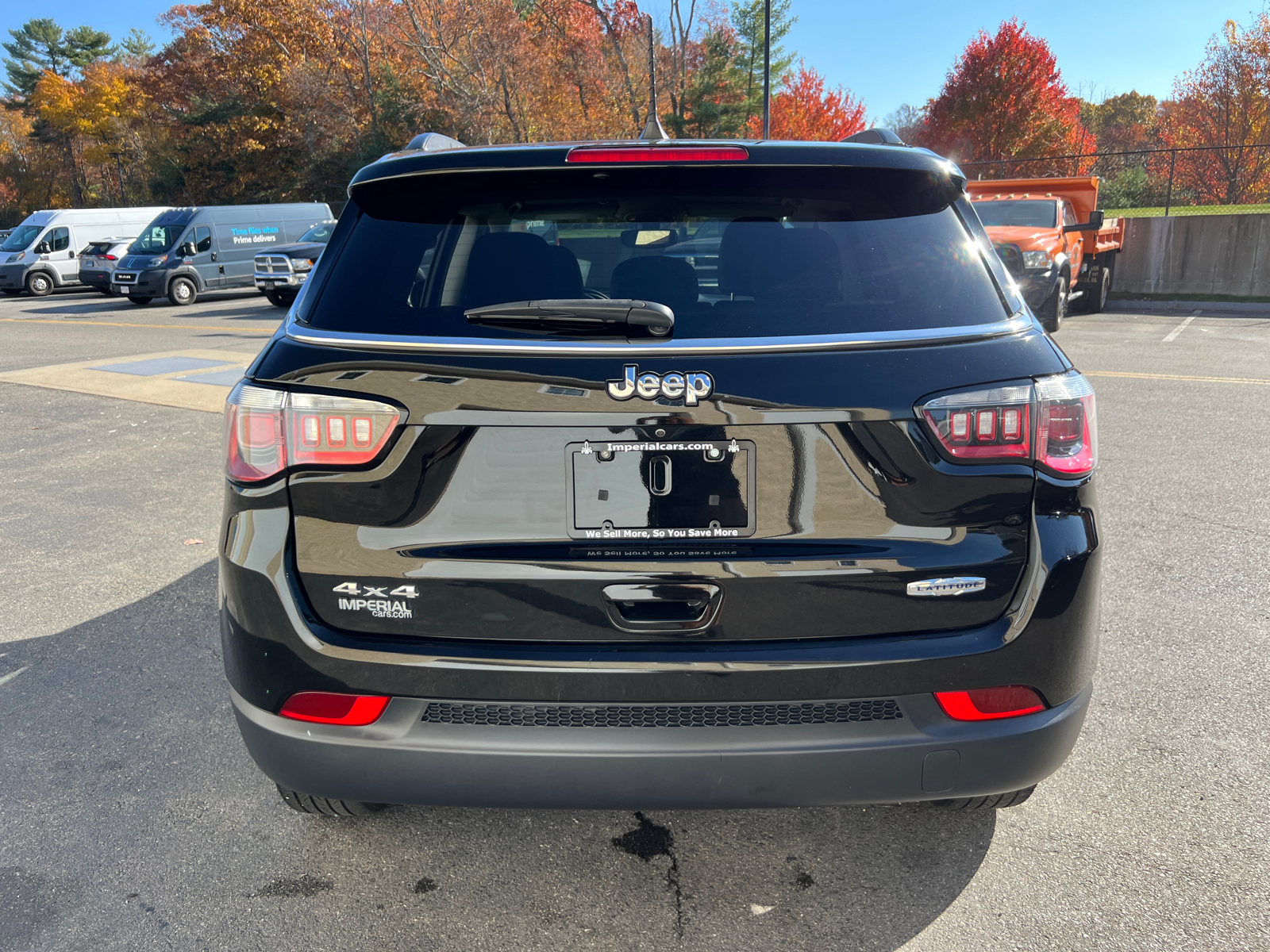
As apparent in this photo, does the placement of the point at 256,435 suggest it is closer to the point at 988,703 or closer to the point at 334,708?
the point at 334,708

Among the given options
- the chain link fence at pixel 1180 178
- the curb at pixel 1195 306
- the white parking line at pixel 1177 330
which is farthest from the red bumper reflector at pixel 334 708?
the chain link fence at pixel 1180 178

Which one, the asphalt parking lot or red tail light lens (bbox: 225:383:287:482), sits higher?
red tail light lens (bbox: 225:383:287:482)

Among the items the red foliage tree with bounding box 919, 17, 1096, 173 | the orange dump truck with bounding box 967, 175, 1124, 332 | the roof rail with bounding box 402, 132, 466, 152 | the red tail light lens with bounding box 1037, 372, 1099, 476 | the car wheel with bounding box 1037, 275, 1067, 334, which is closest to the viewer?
the red tail light lens with bounding box 1037, 372, 1099, 476

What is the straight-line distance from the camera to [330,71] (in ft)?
136

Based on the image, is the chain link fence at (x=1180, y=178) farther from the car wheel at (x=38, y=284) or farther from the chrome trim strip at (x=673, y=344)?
the car wheel at (x=38, y=284)

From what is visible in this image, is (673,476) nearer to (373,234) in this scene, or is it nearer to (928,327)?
(928,327)

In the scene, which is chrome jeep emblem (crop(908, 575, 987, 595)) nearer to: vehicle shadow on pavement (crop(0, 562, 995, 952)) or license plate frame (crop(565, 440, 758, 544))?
license plate frame (crop(565, 440, 758, 544))

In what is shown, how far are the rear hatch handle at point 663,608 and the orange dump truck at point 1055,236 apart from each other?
33.3ft

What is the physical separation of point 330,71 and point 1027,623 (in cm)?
4541

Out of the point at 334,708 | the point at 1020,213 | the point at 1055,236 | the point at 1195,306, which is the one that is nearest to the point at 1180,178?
the point at 1195,306

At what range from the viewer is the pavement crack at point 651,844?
249cm

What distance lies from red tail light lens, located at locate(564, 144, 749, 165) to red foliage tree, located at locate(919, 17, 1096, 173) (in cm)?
4077

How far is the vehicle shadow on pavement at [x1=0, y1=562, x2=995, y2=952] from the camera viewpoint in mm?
2303

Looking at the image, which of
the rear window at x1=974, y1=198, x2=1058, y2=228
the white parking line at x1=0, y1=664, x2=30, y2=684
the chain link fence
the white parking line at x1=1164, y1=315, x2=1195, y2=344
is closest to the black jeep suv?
the white parking line at x1=0, y1=664, x2=30, y2=684
